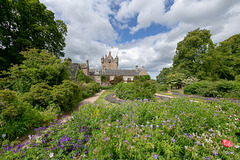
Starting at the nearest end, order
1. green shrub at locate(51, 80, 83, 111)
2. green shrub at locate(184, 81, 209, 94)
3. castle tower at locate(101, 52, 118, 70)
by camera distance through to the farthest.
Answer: green shrub at locate(51, 80, 83, 111), green shrub at locate(184, 81, 209, 94), castle tower at locate(101, 52, 118, 70)

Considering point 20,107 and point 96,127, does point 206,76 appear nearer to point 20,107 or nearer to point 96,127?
point 96,127

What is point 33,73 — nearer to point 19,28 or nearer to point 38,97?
point 38,97

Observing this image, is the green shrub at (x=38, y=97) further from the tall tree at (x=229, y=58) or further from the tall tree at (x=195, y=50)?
the tall tree at (x=229, y=58)

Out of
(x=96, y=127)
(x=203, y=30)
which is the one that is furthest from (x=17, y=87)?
(x=203, y=30)

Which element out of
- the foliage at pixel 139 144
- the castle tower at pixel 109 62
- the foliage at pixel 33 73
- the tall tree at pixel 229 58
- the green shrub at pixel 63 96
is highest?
the castle tower at pixel 109 62

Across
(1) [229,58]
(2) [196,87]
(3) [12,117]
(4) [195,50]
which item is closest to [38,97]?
(3) [12,117]

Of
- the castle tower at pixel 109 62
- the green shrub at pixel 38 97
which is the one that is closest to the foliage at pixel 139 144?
the green shrub at pixel 38 97

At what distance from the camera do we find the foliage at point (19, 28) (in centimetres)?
974

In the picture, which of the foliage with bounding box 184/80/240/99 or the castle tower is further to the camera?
the castle tower

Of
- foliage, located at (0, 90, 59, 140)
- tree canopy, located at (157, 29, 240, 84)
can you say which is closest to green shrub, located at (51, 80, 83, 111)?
foliage, located at (0, 90, 59, 140)

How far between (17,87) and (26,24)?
10.3 meters

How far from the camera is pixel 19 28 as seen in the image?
10.9m

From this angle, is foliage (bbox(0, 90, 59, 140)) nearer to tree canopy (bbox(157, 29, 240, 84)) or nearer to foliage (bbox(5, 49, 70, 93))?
foliage (bbox(5, 49, 70, 93))

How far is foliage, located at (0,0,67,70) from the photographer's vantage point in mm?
9743
